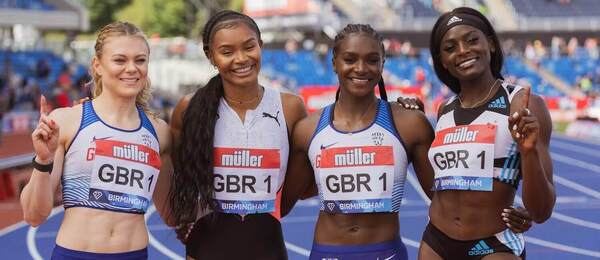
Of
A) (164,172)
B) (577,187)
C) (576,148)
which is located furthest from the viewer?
(576,148)

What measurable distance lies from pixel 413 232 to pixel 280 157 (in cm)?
513

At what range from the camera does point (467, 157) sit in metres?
3.49

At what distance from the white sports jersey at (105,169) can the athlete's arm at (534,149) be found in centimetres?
156

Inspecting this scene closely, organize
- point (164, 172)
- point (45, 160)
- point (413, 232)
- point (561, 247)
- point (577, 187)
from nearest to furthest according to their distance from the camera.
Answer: point (45, 160) < point (164, 172) < point (561, 247) < point (413, 232) < point (577, 187)

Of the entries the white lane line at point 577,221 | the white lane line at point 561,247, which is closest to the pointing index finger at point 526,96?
the white lane line at point 561,247

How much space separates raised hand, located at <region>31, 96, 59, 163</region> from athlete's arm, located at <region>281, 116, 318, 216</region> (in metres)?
1.17

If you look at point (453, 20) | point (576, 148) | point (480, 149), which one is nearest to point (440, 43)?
point (453, 20)

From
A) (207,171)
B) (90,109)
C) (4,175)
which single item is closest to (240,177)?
(207,171)

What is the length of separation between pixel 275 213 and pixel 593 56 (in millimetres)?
32490

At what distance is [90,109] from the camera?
3.57 metres

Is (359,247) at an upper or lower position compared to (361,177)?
lower

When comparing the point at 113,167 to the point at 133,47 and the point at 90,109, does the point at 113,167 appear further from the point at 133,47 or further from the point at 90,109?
the point at 133,47

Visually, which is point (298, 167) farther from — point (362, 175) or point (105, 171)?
point (105, 171)

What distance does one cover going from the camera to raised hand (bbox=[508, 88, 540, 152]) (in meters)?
3.07
